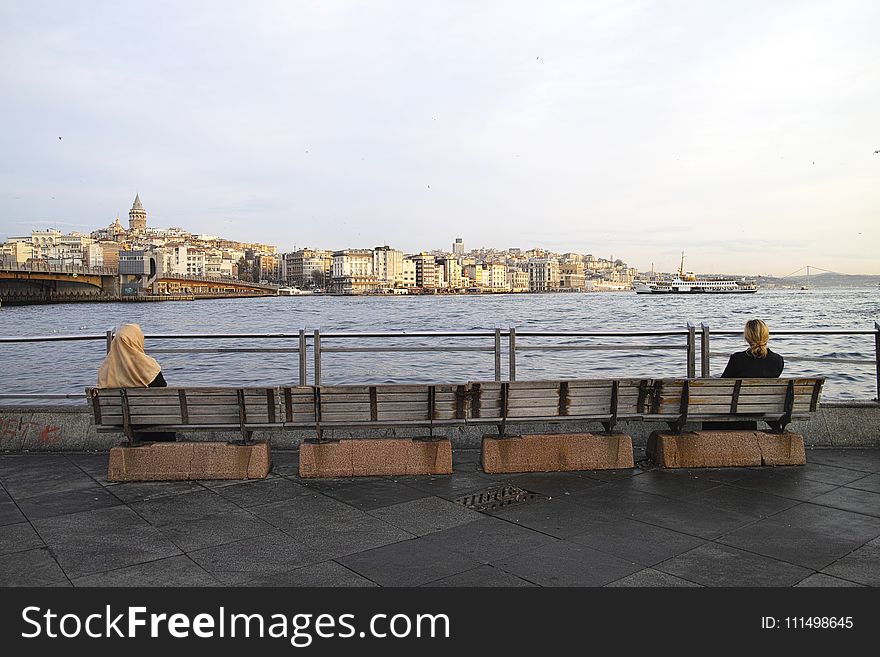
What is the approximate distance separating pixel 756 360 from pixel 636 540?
3.27m

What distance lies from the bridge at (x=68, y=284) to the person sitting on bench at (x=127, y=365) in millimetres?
92048

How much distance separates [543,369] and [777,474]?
21391 mm

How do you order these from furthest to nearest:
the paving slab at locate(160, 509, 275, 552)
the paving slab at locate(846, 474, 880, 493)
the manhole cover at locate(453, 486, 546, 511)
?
the paving slab at locate(846, 474, 880, 493), the manhole cover at locate(453, 486, 546, 511), the paving slab at locate(160, 509, 275, 552)

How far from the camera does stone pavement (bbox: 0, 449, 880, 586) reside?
15.1ft

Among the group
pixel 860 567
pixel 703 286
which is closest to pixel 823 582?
pixel 860 567

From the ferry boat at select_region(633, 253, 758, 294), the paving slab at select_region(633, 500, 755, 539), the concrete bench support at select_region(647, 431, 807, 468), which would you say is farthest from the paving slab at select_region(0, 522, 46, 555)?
the ferry boat at select_region(633, 253, 758, 294)

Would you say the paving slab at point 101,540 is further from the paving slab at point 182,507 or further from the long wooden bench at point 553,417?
the long wooden bench at point 553,417

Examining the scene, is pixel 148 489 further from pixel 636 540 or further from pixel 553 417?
pixel 636 540

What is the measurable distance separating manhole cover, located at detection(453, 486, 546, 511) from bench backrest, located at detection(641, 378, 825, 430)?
1548 mm

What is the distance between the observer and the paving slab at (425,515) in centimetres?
557

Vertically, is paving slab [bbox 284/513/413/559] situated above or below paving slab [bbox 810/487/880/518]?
below

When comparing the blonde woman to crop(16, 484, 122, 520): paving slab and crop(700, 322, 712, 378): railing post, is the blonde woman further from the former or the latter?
crop(16, 484, 122, 520): paving slab
